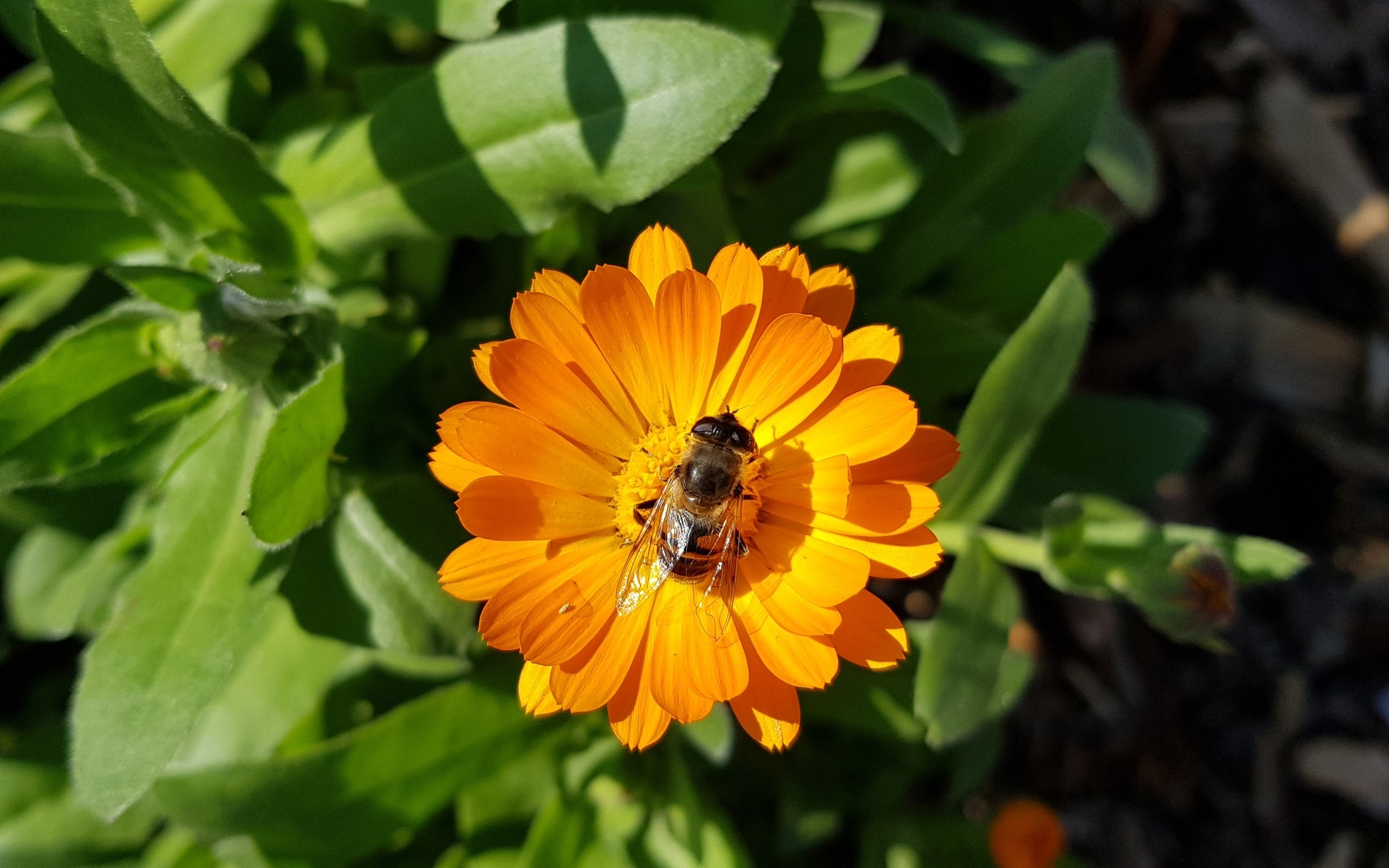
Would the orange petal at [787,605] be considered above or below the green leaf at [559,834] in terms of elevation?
above

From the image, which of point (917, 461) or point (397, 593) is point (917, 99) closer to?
point (917, 461)

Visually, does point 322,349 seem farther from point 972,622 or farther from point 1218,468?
point 1218,468

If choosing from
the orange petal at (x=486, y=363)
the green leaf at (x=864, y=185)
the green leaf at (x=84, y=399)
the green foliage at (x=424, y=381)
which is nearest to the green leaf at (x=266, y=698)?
the green foliage at (x=424, y=381)

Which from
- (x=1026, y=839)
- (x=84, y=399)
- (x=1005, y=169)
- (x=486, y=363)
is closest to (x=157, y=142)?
(x=84, y=399)

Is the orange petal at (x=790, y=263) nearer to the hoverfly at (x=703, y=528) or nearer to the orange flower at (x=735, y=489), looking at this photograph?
the orange flower at (x=735, y=489)

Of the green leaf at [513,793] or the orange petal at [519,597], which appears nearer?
the orange petal at [519,597]

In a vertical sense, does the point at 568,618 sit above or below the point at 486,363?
below

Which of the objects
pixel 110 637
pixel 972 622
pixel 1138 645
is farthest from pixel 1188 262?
pixel 110 637
